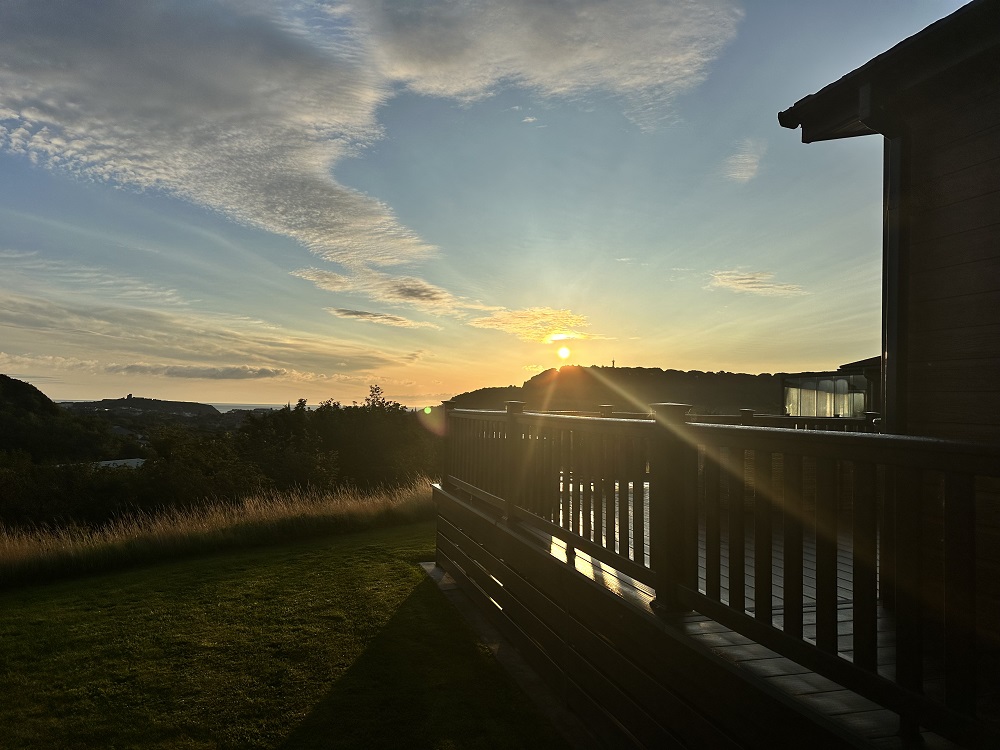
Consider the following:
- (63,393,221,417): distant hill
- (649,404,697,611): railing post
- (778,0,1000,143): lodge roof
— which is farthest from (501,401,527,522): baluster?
(63,393,221,417): distant hill

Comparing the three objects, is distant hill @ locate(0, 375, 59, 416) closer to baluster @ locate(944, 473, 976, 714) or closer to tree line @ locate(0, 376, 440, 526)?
tree line @ locate(0, 376, 440, 526)

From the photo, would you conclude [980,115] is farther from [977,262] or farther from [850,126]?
[850,126]

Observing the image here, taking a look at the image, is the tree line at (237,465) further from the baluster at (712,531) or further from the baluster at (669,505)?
the baluster at (712,531)

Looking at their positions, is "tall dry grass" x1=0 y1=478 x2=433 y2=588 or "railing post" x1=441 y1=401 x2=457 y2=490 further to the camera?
"tall dry grass" x1=0 y1=478 x2=433 y2=588

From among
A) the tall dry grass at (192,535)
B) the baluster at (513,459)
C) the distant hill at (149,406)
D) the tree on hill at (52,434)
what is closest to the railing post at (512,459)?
the baluster at (513,459)

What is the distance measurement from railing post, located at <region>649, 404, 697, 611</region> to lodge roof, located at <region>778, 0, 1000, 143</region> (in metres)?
2.38

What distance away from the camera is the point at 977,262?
3.40m

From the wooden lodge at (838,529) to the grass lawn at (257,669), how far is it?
65 cm

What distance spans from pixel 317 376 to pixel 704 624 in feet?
138

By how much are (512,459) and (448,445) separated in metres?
2.59

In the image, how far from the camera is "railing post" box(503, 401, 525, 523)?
521 cm

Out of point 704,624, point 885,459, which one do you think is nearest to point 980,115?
point 885,459

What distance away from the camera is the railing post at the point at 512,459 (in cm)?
521

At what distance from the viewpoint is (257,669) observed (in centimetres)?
499
